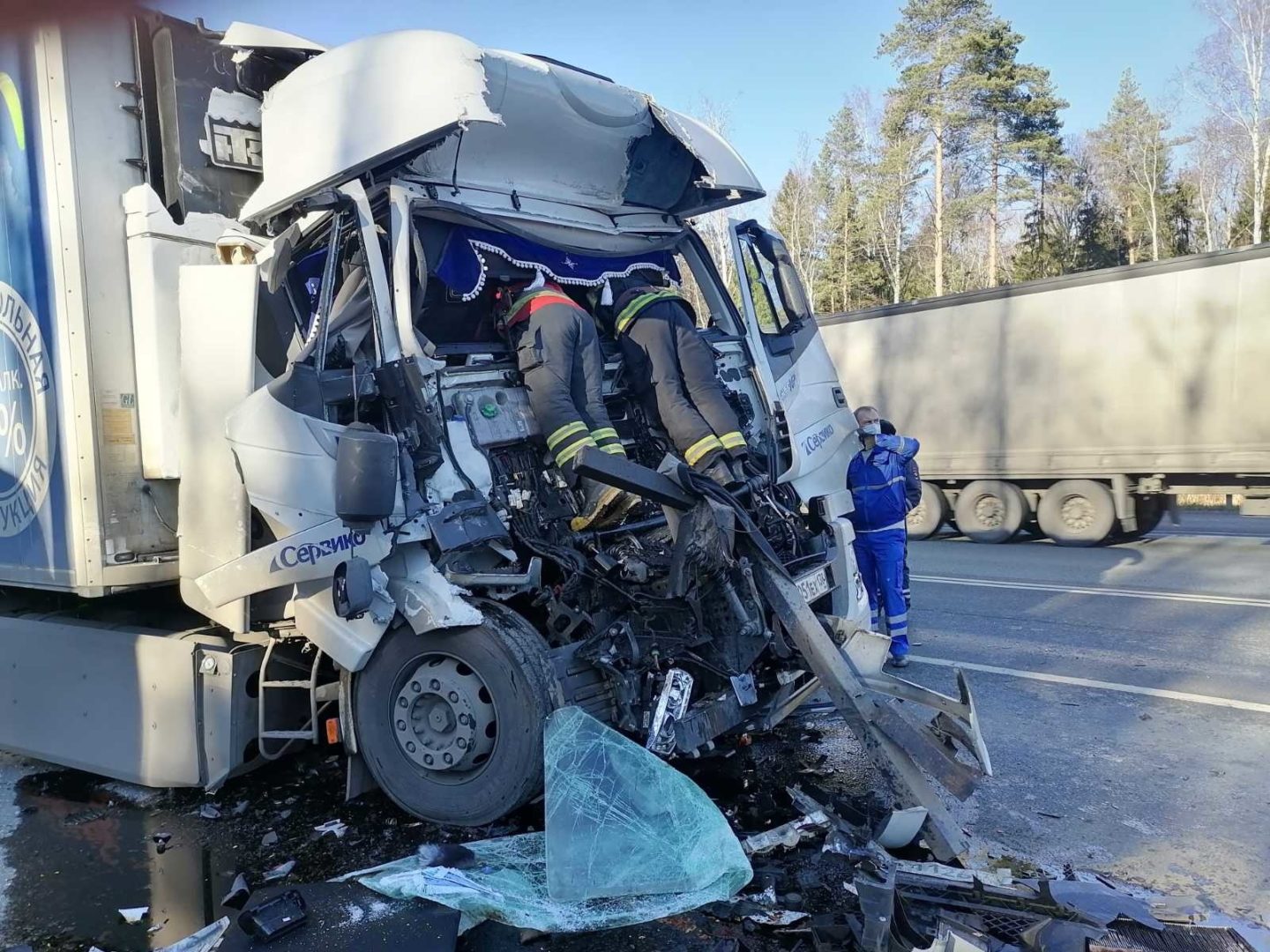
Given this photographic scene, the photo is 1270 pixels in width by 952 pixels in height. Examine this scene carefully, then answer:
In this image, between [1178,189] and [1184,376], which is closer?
[1184,376]

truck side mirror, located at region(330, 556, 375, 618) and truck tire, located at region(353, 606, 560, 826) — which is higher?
truck side mirror, located at region(330, 556, 375, 618)

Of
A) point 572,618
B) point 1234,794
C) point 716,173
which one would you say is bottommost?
point 1234,794

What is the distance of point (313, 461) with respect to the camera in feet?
12.0

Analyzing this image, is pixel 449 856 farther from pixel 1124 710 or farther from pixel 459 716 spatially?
pixel 1124 710

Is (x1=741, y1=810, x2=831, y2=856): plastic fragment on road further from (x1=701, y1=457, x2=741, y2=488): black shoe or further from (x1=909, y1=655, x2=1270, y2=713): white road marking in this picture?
(x1=909, y1=655, x2=1270, y2=713): white road marking

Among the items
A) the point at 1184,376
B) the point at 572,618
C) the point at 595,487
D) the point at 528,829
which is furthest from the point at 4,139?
the point at 1184,376

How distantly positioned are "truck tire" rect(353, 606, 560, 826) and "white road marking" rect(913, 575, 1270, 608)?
21.2 ft

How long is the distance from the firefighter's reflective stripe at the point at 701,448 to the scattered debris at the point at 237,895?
2535 mm

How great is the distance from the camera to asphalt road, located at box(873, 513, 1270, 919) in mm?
3619

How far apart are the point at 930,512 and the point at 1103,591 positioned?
16.3 ft

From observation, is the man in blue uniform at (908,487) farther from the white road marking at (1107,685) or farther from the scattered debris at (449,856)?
the scattered debris at (449,856)

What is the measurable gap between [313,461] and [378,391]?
15.1 inches

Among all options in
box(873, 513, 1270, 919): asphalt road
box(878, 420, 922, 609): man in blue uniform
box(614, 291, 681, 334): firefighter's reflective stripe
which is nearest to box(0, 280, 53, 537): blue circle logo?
box(614, 291, 681, 334): firefighter's reflective stripe

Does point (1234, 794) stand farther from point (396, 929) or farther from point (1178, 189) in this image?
point (1178, 189)
